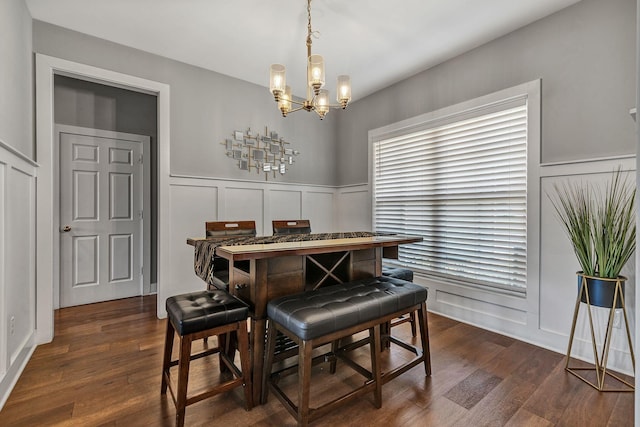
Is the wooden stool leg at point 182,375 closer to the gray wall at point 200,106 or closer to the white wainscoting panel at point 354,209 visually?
the gray wall at point 200,106

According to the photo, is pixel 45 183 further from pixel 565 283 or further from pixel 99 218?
pixel 565 283

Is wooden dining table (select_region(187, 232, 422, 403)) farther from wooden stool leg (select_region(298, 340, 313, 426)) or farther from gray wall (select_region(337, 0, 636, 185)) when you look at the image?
gray wall (select_region(337, 0, 636, 185))

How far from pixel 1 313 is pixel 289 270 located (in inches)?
66.7

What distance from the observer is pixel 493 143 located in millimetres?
2781

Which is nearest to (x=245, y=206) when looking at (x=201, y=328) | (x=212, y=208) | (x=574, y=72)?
(x=212, y=208)

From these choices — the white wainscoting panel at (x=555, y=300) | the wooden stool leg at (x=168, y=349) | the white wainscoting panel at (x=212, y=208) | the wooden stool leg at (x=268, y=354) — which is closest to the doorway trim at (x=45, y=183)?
the white wainscoting panel at (x=212, y=208)

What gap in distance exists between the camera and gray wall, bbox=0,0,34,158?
1838 mm

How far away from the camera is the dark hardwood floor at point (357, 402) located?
1605mm

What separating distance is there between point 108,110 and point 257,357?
3614mm

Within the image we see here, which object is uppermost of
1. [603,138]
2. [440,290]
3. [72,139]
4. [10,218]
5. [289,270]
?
[72,139]

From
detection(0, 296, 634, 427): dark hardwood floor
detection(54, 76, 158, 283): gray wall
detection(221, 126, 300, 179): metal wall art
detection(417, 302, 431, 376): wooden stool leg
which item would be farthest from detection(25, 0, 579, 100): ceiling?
detection(0, 296, 634, 427): dark hardwood floor

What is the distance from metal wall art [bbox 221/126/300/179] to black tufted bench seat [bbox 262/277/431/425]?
230 cm

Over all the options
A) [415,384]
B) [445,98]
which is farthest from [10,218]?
[445,98]

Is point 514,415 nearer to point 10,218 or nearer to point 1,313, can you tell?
point 1,313
